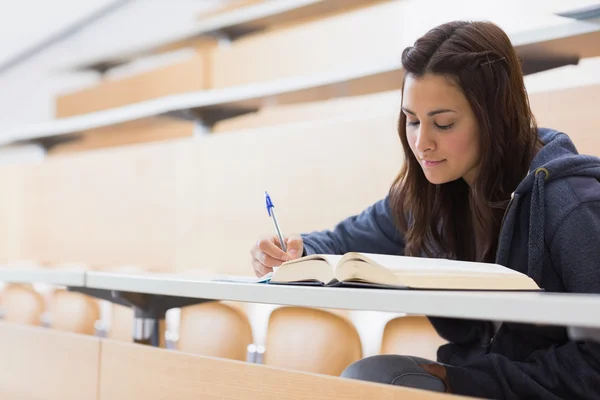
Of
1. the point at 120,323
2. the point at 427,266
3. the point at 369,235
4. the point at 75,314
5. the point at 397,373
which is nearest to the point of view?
the point at 427,266

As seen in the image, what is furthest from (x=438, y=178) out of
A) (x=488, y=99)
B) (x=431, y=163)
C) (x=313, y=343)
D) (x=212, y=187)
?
(x=212, y=187)

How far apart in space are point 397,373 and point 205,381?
0.24m

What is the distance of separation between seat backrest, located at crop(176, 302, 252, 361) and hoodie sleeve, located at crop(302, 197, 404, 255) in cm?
26

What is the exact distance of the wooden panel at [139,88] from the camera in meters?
2.58

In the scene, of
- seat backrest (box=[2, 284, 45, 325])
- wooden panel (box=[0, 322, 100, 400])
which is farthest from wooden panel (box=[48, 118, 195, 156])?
wooden panel (box=[0, 322, 100, 400])

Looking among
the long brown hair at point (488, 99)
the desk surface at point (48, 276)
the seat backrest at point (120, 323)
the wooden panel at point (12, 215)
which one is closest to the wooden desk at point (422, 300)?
the desk surface at point (48, 276)

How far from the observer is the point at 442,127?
1014mm

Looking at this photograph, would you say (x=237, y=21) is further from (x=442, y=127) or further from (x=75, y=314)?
(x=442, y=127)

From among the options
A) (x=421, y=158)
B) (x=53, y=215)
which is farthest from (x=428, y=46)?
(x=53, y=215)

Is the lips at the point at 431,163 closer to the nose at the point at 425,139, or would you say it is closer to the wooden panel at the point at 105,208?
the nose at the point at 425,139

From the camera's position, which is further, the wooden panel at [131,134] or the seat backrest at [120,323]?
the wooden panel at [131,134]

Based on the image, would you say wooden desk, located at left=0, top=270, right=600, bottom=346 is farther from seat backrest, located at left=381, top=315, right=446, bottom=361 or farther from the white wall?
the white wall

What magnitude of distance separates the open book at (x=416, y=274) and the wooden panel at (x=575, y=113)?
695 millimetres

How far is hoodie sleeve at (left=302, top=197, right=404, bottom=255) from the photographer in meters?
1.24
